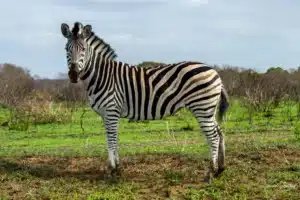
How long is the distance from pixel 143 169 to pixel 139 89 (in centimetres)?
143

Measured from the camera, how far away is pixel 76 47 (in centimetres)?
817

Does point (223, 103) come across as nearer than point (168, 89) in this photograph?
No

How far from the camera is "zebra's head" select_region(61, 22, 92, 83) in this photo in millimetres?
8070

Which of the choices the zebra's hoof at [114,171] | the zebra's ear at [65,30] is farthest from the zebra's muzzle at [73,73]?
the zebra's hoof at [114,171]

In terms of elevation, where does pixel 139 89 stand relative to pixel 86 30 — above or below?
below

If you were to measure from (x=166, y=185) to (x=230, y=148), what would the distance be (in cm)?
283

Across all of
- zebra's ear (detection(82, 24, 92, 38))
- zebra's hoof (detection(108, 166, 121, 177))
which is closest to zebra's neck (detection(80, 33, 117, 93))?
zebra's ear (detection(82, 24, 92, 38))

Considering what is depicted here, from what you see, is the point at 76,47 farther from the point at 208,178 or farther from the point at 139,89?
the point at 208,178

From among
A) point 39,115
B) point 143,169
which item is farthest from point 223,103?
point 39,115

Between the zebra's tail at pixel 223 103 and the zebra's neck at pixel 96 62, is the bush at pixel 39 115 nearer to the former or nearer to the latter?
the zebra's neck at pixel 96 62

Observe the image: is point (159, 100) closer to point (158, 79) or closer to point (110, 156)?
point (158, 79)

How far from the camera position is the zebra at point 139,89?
8188 mm

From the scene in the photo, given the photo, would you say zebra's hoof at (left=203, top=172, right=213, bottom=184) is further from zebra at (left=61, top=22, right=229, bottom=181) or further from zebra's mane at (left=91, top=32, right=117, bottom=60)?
zebra's mane at (left=91, top=32, right=117, bottom=60)

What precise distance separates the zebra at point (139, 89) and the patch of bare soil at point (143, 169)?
50 cm
